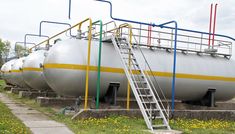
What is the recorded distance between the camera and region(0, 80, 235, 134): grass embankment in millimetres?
9666

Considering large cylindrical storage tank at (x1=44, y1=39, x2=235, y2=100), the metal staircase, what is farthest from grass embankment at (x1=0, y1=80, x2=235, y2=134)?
large cylindrical storage tank at (x1=44, y1=39, x2=235, y2=100)

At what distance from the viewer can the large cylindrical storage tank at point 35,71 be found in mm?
19031

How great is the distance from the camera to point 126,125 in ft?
34.2

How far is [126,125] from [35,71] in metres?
10.0

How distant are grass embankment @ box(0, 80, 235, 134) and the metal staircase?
46cm

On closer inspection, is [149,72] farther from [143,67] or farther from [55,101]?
[55,101]

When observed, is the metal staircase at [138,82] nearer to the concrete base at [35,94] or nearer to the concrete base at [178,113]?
the concrete base at [178,113]

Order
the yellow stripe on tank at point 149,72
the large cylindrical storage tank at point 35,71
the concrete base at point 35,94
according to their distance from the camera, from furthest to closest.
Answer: the concrete base at point 35,94 < the large cylindrical storage tank at point 35,71 < the yellow stripe on tank at point 149,72

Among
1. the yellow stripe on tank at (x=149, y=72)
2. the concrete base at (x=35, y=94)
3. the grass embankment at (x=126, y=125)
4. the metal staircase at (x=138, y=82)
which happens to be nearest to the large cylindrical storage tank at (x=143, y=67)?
the yellow stripe on tank at (x=149, y=72)

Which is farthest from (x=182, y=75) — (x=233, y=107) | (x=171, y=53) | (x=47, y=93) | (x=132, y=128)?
(x=47, y=93)

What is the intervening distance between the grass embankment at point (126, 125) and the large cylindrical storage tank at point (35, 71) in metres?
6.95

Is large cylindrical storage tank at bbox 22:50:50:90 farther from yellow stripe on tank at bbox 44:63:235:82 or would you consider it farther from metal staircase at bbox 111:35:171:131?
metal staircase at bbox 111:35:171:131

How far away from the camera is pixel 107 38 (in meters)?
13.2

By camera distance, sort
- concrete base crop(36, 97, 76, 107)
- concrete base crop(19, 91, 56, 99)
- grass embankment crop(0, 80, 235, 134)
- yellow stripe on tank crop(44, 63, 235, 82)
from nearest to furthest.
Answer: grass embankment crop(0, 80, 235, 134), yellow stripe on tank crop(44, 63, 235, 82), concrete base crop(36, 97, 76, 107), concrete base crop(19, 91, 56, 99)
